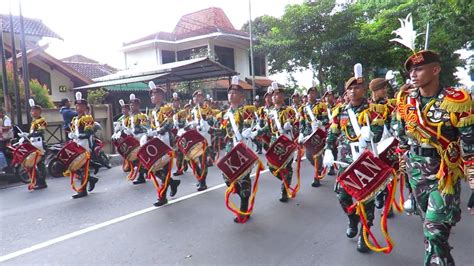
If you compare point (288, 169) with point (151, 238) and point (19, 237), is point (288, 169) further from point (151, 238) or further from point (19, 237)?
point (19, 237)

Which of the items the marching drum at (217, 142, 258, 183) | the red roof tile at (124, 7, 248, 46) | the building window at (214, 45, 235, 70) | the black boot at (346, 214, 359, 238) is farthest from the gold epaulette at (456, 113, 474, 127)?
the building window at (214, 45, 235, 70)

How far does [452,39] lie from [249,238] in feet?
43.9

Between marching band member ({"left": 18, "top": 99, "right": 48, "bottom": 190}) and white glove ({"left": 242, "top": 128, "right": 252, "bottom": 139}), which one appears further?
marching band member ({"left": 18, "top": 99, "right": 48, "bottom": 190})

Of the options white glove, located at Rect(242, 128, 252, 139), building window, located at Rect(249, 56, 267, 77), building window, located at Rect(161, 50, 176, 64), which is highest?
building window, located at Rect(161, 50, 176, 64)

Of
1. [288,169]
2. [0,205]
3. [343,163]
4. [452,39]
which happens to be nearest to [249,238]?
[343,163]

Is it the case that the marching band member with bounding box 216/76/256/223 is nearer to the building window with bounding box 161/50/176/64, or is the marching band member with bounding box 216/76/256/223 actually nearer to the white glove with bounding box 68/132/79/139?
the white glove with bounding box 68/132/79/139

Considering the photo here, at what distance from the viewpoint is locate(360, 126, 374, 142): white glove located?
12.8 ft

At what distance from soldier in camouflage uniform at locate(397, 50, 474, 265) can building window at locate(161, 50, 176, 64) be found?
21758mm

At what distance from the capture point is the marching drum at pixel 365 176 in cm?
369

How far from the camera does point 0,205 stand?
22.0 feet

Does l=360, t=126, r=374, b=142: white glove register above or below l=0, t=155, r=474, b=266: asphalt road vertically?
above

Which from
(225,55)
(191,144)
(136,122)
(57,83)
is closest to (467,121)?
(191,144)

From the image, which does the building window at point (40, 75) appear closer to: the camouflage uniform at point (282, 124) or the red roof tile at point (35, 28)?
the red roof tile at point (35, 28)

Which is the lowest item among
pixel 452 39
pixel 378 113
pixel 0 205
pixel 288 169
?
pixel 0 205
